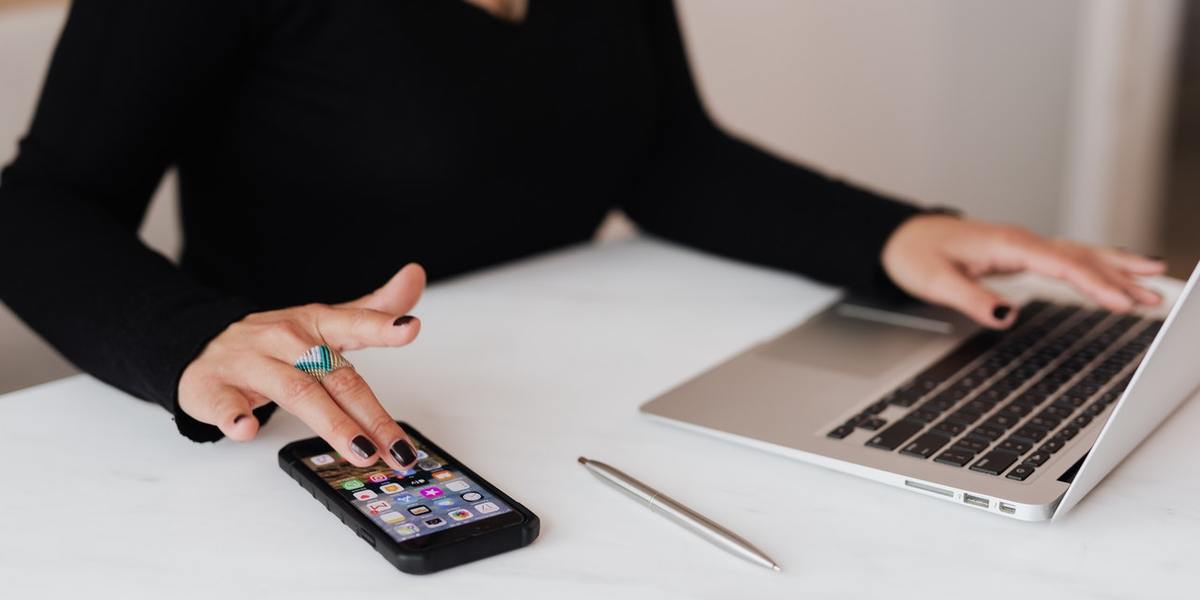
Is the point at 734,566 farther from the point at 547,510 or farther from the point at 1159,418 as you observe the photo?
the point at 1159,418

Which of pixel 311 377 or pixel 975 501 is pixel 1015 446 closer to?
pixel 975 501

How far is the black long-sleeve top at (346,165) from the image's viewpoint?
0.82 metres

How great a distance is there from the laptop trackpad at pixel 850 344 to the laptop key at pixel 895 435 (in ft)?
0.31

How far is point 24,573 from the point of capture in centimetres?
59

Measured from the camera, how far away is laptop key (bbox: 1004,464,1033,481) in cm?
64

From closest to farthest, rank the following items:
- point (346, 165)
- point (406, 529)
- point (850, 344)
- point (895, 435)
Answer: point (406, 529)
point (895, 435)
point (850, 344)
point (346, 165)

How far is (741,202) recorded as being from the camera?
1.13 metres

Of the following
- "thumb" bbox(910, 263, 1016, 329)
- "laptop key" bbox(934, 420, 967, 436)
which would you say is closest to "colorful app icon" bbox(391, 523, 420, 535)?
"laptop key" bbox(934, 420, 967, 436)

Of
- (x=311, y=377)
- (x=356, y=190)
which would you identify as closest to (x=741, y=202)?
(x=356, y=190)

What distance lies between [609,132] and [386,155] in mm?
244

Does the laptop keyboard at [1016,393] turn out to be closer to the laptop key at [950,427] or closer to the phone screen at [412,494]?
the laptop key at [950,427]

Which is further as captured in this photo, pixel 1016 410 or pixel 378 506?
pixel 1016 410

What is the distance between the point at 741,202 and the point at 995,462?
0.52 meters

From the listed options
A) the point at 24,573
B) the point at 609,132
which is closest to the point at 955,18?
the point at 609,132
